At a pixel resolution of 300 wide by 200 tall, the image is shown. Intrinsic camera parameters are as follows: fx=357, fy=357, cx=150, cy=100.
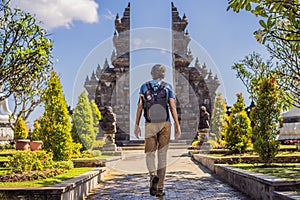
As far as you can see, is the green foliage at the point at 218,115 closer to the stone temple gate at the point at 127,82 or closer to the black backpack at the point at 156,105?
the stone temple gate at the point at 127,82

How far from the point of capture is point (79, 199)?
22.9 ft

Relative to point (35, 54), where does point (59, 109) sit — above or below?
below

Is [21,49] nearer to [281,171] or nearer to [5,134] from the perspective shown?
[281,171]

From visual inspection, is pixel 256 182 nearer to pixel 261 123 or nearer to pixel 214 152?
pixel 261 123

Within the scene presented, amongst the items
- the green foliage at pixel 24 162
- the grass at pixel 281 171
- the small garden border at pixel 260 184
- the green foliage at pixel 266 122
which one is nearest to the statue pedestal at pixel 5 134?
the green foliage at pixel 24 162

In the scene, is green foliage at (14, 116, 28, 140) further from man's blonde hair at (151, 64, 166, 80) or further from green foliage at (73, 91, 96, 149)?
man's blonde hair at (151, 64, 166, 80)

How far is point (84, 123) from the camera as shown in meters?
23.6

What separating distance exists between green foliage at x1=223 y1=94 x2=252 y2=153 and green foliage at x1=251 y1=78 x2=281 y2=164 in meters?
6.14

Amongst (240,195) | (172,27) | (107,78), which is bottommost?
(240,195)

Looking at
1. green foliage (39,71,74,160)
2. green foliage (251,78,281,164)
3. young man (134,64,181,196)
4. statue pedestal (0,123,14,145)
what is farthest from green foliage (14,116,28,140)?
young man (134,64,181,196)

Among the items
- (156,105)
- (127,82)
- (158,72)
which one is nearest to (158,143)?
(156,105)

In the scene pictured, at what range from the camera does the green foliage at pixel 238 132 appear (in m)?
16.6

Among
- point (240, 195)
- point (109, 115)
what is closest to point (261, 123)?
point (240, 195)

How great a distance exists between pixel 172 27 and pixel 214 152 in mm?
23919
